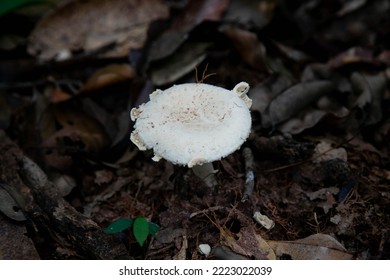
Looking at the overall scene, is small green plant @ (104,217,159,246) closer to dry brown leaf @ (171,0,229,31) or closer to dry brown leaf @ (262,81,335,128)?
dry brown leaf @ (262,81,335,128)

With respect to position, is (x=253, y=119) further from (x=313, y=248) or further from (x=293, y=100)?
(x=313, y=248)

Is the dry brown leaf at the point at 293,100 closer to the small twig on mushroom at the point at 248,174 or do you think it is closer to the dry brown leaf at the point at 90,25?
the small twig on mushroom at the point at 248,174

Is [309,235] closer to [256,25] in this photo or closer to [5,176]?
[5,176]

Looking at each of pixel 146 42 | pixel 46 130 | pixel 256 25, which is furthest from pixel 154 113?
pixel 256 25

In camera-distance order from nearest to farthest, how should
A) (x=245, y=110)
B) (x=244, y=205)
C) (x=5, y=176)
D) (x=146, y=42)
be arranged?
(x=245, y=110) < (x=244, y=205) < (x=5, y=176) < (x=146, y=42)

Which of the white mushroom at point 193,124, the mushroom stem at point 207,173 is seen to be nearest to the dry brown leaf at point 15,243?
the white mushroom at point 193,124

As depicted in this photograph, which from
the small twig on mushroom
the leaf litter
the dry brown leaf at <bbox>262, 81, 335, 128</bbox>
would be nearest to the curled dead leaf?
the leaf litter

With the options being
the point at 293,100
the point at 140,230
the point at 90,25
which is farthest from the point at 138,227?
the point at 90,25
